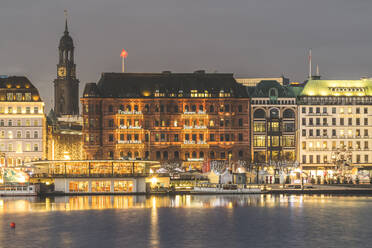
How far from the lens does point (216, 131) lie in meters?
177

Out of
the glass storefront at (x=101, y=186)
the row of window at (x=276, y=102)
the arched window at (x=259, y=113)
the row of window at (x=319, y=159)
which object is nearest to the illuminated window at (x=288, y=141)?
the row of window at (x=319, y=159)

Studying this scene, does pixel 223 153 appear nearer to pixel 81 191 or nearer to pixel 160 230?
pixel 81 191

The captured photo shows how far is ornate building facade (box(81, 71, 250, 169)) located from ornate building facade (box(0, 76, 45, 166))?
10.6m

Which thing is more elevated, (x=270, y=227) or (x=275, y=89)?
(x=275, y=89)

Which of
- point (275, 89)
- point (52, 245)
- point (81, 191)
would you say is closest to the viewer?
point (52, 245)

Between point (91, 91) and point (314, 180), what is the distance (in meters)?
50.2

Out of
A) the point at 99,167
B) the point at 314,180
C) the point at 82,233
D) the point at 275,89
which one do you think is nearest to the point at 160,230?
the point at 82,233

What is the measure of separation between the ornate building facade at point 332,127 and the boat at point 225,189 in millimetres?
36576

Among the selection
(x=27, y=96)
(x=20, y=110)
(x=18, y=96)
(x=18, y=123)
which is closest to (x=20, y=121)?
(x=18, y=123)

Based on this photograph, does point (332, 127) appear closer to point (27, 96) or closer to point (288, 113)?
point (288, 113)

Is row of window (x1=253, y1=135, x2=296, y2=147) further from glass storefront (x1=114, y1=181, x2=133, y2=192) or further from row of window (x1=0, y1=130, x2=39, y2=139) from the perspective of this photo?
row of window (x1=0, y1=130, x2=39, y2=139)

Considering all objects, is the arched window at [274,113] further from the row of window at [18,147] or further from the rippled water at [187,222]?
the row of window at [18,147]

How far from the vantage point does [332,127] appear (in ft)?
588

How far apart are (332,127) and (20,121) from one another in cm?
6735
